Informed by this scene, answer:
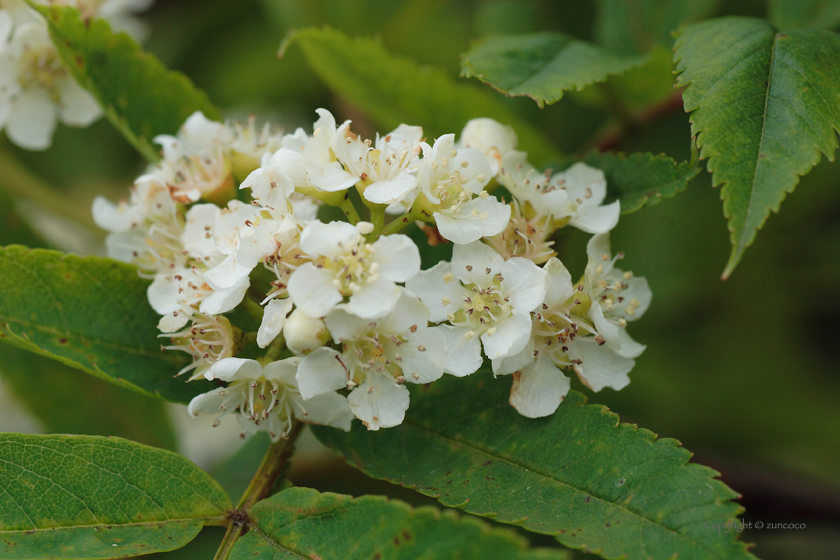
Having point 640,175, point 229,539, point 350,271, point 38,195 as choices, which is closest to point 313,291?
point 350,271

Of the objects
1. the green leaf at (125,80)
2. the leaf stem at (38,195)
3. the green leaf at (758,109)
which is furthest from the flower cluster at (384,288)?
the leaf stem at (38,195)

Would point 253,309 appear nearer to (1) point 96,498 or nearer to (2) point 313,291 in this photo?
(2) point 313,291

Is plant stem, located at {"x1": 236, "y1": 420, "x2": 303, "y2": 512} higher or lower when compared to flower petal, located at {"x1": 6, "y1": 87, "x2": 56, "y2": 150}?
lower

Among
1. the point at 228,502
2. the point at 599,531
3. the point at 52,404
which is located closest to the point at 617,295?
the point at 599,531

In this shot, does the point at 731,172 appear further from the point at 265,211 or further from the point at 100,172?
the point at 100,172

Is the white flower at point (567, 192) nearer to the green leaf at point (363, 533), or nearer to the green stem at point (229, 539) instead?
the green leaf at point (363, 533)

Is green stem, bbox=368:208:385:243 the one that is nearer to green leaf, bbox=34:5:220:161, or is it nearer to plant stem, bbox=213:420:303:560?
plant stem, bbox=213:420:303:560

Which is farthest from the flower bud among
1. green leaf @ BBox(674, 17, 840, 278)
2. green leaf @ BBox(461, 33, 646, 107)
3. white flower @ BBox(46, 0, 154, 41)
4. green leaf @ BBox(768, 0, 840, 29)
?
green leaf @ BBox(768, 0, 840, 29)
